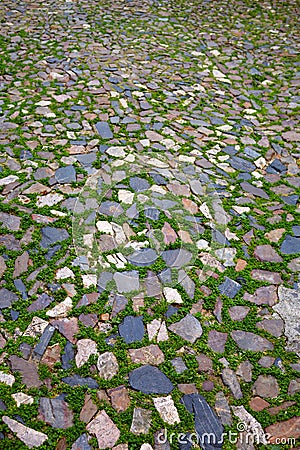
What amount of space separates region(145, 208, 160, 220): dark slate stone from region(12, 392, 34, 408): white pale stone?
65.2 inches

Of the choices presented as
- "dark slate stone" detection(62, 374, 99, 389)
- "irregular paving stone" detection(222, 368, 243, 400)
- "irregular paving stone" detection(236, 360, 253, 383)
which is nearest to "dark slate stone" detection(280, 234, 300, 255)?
"irregular paving stone" detection(236, 360, 253, 383)

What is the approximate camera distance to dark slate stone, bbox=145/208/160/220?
3.77 meters

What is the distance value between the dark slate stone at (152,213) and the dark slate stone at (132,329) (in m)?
0.97

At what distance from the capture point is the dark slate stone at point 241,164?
4.44 metres

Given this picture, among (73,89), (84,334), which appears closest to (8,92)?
(73,89)

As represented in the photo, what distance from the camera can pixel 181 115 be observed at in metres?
5.13

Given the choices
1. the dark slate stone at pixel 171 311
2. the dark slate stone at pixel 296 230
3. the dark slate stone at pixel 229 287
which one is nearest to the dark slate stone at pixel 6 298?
the dark slate stone at pixel 171 311

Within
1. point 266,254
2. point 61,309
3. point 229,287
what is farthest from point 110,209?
point 266,254

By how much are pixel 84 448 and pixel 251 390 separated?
961mm

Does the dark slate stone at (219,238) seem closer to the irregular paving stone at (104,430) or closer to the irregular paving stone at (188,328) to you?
the irregular paving stone at (188,328)

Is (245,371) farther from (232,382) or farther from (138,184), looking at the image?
(138,184)

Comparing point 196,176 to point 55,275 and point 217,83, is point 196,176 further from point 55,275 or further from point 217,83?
point 217,83

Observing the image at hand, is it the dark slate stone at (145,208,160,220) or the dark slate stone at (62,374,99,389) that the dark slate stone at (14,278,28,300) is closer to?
the dark slate stone at (62,374,99,389)

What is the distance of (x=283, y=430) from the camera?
2549 mm
